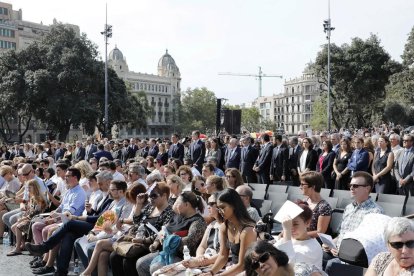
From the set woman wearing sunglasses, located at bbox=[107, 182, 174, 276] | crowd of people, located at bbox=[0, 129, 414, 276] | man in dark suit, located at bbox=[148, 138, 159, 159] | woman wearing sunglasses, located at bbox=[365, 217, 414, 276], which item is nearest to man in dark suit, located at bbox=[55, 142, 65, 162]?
man in dark suit, located at bbox=[148, 138, 159, 159]

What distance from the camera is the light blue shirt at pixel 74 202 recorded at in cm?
786

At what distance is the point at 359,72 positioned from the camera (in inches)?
1473

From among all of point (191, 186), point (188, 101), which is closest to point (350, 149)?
point (191, 186)

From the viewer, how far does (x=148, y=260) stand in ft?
18.4

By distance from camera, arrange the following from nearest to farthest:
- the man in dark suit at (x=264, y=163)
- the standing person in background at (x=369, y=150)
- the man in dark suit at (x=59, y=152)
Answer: the standing person in background at (x=369, y=150)
the man in dark suit at (x=264, y=163)
the man in dark suit at (x=59, y=152)

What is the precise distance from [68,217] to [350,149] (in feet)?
18.2

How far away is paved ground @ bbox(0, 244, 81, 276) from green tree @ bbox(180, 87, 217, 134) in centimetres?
9615

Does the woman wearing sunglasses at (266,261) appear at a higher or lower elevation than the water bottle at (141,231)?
higher

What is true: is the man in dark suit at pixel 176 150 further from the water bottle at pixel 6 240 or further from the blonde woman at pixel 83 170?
the water bottle at pixel 6 240

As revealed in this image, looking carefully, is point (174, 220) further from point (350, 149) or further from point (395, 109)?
point (395, 109)

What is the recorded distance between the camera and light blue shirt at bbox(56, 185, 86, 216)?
7.86m

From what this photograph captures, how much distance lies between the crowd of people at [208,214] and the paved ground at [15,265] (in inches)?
6.0

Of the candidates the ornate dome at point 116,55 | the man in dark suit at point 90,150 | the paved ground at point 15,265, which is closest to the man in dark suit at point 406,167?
the paved ground at point 15,265

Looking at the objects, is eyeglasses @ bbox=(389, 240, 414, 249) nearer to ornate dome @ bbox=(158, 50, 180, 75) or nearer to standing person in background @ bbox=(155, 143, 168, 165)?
standing person in background @ bbox=(155, 143, 168, 165)
